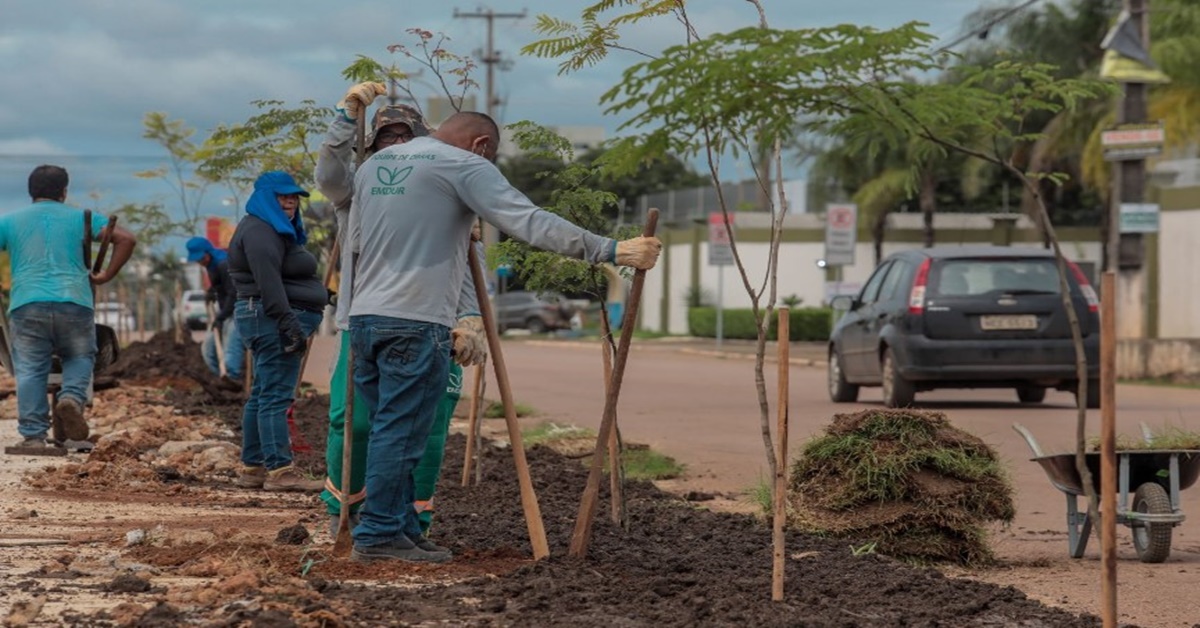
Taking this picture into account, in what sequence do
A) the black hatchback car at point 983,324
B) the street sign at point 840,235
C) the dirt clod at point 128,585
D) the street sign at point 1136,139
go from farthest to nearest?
the street sign at point 840,235 → the street sign at point 1136,139 → the black hatchback car at point 983,324 → the dirt clod at point 128,585

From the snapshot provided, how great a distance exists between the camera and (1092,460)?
7762 millimetres

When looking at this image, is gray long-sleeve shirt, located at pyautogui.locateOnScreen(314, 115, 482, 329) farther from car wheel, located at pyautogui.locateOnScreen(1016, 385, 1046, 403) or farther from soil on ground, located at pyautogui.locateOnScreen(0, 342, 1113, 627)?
car wheel, located at pyautogui.locateOnScreen(1016, 385, 1046, 403)

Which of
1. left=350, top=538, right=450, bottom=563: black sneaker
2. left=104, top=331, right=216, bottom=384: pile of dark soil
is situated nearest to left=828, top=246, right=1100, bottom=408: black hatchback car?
left=104, top=331, right=216, bottom=384: pile of dark soil

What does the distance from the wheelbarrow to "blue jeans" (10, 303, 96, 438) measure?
637cm

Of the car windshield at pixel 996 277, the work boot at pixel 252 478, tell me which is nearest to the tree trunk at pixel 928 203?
the car windshield at pixel 996 277

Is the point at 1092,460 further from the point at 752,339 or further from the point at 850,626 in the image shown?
the point at 752,339

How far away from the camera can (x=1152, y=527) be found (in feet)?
26.6

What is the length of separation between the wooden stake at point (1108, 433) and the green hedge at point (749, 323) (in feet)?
135

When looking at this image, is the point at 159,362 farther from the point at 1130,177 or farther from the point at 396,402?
the point at 396,402

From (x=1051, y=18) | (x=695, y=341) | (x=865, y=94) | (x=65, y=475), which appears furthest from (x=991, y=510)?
(x=1051, y=18)

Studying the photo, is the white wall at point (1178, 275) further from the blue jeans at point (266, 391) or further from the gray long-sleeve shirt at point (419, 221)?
the gray long-sleeve shirt at point (419, 221)

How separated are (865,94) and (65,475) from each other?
633cm

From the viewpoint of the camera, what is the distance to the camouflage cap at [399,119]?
7.88 m

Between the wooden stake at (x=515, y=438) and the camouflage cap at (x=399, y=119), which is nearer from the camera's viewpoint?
the wooden stake at (x=515, y=438)
